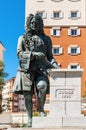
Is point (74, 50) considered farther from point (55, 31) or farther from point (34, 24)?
point (34, 24)

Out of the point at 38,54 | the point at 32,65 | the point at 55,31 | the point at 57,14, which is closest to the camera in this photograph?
the point at 38,54

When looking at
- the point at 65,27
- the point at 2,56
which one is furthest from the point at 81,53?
the point at 2,56

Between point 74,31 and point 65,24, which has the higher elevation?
point 65,24

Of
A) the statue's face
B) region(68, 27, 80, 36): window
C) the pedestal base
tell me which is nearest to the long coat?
the statue's face

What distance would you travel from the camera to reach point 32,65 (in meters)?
14.0

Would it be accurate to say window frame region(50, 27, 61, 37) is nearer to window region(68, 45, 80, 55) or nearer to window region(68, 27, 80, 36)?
window region(68, 27, 80, 36)

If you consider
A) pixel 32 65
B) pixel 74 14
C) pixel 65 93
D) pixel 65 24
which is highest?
pixel 74 14

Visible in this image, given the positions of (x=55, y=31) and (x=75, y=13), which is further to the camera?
(x=75, y=13)

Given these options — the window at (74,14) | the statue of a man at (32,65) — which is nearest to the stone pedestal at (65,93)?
the statue of a man at (32,65)

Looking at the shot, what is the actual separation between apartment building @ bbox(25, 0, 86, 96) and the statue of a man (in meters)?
60.7

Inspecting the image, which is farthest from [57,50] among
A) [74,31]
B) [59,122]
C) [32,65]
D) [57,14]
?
[59,122]

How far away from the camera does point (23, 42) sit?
14.2 meters

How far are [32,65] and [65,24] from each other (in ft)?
205

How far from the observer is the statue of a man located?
538 inches
